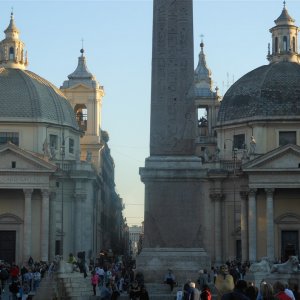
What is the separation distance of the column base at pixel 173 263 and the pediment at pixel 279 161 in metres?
42.7

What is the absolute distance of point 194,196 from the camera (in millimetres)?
32625

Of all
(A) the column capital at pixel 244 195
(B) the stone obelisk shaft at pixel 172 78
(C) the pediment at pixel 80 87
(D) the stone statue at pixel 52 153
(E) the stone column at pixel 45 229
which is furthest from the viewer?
(C) the pediment at pixel 80 87

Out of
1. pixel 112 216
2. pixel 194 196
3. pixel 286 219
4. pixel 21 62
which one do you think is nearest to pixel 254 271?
pixel 194 196

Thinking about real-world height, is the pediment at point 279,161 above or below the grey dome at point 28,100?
below

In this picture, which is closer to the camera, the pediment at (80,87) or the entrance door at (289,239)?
the entrance door at (289,239)

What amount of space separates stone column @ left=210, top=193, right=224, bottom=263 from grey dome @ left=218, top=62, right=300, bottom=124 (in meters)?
5.69

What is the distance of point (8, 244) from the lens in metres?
77.1

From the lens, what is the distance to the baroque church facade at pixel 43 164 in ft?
249

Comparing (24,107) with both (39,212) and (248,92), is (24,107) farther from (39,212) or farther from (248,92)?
(248,92)

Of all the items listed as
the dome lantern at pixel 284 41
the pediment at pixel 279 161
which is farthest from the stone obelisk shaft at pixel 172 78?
the dome lantern at pixel 284 41

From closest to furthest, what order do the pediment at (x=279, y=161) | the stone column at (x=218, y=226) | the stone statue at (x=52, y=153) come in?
the pediment at (x=279, y=161), the stone column at (x=218, y=226), the stone statue at (x=52, y=153)

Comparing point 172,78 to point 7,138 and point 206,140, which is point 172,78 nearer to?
point 7,138

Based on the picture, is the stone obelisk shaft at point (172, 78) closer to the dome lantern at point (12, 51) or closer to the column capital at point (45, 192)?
the column capital at point (45, 192)

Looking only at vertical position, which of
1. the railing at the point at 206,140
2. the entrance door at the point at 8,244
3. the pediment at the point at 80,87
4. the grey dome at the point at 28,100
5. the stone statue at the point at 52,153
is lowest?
the entrance door at the point at 8,244
